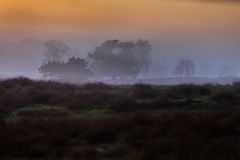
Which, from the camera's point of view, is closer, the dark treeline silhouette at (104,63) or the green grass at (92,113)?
the green grass at (92,113)

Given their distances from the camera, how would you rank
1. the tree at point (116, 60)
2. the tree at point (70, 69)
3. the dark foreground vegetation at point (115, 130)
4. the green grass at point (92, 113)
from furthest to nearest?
→ the tree at point (116, 60) → the tree at point (70, 69) → the green grass at point (92, 113) → the dark foreground vegetation at point (115, 130)

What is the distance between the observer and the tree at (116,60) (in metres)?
117

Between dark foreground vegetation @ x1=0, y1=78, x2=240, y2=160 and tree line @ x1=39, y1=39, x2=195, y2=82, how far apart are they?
69.7 metres

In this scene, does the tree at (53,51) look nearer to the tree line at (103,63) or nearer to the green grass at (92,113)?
the tree line at (103,63)

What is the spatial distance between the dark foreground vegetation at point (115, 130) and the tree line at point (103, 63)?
69.7 m

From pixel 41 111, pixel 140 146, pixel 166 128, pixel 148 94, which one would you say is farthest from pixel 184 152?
pixel 148 94

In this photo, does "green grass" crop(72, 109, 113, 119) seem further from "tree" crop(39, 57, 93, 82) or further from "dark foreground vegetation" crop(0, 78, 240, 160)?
"tree" crop(39, 57, 93, 82)

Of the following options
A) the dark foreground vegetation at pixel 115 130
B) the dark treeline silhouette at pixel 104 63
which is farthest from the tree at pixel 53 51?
the dark foreground vegetation at pixel 115 130

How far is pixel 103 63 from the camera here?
11725 centimetres

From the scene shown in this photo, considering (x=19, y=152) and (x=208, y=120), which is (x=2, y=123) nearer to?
(x=19, y=152)

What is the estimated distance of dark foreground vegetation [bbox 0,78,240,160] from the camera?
12141 millimetres

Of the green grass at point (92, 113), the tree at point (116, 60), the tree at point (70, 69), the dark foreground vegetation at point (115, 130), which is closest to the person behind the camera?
the dark foreground vegetation at point (115, 130)

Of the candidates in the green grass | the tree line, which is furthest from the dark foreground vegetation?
the tree line

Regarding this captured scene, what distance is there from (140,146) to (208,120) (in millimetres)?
4267
